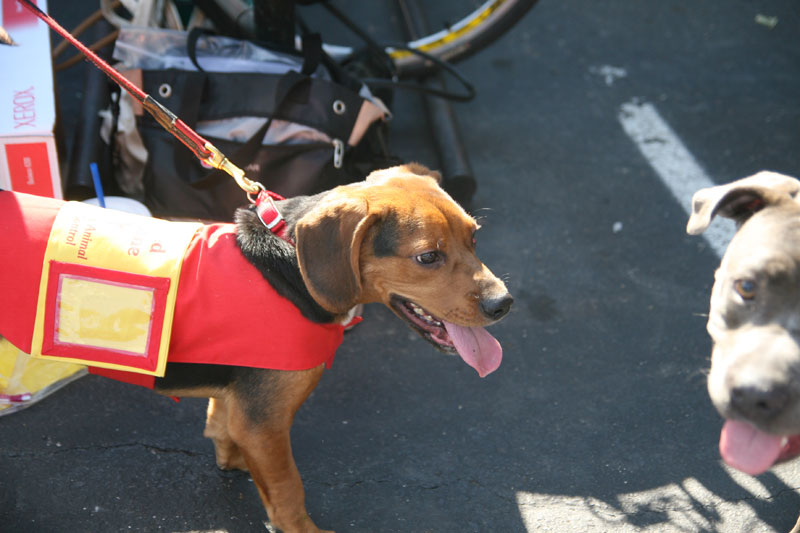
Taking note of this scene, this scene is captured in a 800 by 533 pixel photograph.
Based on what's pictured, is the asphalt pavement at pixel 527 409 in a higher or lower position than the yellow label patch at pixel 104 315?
lower

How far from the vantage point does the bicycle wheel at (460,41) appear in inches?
245

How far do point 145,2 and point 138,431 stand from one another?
10.2 feet

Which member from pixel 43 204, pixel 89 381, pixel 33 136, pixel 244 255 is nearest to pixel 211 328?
pixel 244 255

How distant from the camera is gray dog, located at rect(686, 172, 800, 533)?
97.5 inches

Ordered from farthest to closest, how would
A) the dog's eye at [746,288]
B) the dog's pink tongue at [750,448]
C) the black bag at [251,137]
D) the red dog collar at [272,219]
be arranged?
the black bag at [251,137] < the red dog collar at [272,219] < the dog's eye at [746,288] < the dog's pink tongue at [750,448]

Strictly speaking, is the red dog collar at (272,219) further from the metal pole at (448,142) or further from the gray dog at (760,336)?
the metal pole at (448,142)

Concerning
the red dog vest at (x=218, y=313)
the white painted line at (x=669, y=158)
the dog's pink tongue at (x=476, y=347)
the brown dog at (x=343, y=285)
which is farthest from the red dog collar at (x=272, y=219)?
the white painted line at (x=669, y=158)

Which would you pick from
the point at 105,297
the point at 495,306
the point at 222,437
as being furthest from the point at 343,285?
the point at 222,437

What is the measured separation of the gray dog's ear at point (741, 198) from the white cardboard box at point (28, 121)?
138 inches

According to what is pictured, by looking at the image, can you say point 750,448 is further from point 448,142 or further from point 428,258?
point 448,142

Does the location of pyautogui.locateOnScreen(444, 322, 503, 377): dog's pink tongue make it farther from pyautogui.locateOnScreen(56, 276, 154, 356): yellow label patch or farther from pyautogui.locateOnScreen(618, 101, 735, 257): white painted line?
pyautogui.locateOnScreen(618, 101, 735, 257): white painted line

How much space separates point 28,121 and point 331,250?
7.95 feet

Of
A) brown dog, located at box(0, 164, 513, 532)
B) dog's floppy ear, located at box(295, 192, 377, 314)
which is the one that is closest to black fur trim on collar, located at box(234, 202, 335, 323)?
brown dog, located at box(0, 164, 513, 532)

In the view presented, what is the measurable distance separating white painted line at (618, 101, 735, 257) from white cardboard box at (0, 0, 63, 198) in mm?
4527
